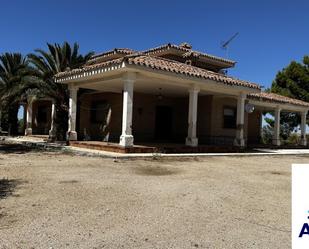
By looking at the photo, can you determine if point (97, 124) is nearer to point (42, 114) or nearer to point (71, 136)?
point (71, 136)

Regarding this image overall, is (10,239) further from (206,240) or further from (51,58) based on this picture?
(51,58)

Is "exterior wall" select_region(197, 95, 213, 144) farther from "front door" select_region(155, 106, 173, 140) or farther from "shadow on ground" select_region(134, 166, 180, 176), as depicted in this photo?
"shadow on ground" select_region(134, 166, 180, 176)

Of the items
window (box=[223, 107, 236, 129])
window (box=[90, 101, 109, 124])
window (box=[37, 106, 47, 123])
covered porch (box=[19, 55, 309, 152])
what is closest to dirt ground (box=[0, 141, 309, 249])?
covered porch (box=[19, 55, 309, 152])

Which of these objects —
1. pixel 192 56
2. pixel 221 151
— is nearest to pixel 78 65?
pixel 192 56

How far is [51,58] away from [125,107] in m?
7.34

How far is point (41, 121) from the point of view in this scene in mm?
28297

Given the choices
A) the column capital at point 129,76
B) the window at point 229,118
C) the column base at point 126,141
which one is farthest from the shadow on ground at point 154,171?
the window at point 229,118

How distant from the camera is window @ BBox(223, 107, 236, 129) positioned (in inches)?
835

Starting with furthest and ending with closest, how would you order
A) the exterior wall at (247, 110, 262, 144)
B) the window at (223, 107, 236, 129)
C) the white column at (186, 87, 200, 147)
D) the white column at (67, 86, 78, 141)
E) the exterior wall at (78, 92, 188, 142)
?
the exterior wall at (247, 110, 262, 144) < the window at (223, 107, 236, 129) < the exterior wall at (78, 92, 188, 142) < the white column at (67, 86, 78, 141) < the white column at (186, 87, 200, 147)

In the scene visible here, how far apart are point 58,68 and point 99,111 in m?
3.41

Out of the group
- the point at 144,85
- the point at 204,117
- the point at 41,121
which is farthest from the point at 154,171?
the point at 41,121

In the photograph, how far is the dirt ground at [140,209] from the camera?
4.41 m

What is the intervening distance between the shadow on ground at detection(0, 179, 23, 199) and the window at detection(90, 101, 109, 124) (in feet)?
41.4

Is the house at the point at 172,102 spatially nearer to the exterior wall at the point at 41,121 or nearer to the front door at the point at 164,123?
the front door at the point at 164,123
